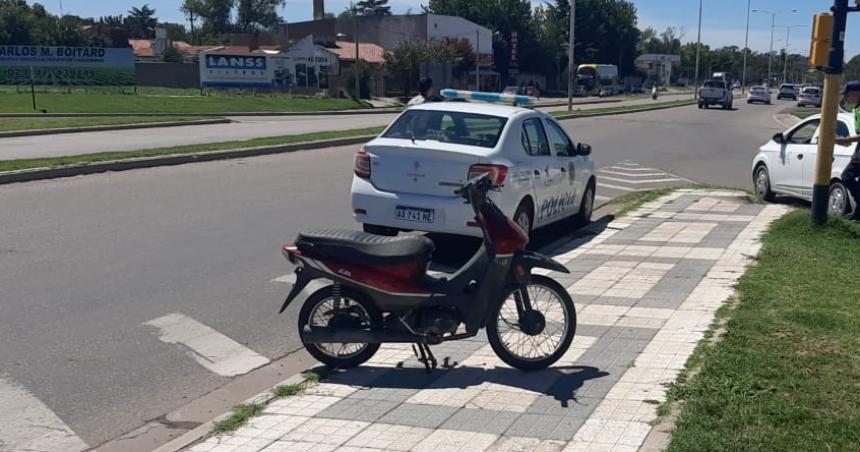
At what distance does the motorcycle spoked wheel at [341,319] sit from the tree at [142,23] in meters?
137

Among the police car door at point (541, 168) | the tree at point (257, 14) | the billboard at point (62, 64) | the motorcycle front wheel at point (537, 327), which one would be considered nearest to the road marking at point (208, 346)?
the motorcycle front wheel at point (537, 327)

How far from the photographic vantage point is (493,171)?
8961mm

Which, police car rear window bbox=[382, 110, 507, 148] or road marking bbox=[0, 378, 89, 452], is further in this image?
police car rear window bbox=[382, 110, 507, 148]

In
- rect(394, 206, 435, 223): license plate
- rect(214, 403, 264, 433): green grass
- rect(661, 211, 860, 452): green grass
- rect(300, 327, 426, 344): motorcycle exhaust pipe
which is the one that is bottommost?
rect(214, 403, 264, 433): green grass

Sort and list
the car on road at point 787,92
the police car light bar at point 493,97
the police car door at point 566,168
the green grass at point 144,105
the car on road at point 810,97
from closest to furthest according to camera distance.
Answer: the police car light bar at point 493,97 < the police car door at point 566,168 < the green grass at point 144,105 < the car on road at point 810,97 < the car on road at point 787,92

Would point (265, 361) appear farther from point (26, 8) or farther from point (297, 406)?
point (26, 8)

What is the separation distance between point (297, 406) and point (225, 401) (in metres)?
0.59

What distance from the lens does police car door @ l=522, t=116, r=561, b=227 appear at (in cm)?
991

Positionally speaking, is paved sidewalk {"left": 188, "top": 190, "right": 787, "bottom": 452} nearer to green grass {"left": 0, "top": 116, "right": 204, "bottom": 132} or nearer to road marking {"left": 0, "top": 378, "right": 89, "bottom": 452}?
road marking {"left": 0, "top": 378, "right": 89, "bottom": 452}

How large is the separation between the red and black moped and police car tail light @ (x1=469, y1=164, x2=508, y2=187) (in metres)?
3.12

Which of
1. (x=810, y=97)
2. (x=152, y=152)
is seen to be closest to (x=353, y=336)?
(x=152, y=152)

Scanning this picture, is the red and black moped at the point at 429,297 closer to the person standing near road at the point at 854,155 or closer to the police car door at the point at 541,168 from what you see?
the police car door at the point at 541,168

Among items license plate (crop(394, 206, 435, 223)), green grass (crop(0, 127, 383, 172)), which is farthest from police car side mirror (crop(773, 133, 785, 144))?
green grass (crop(0, 127, 383, 172))

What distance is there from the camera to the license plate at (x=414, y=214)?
905 centimetres
